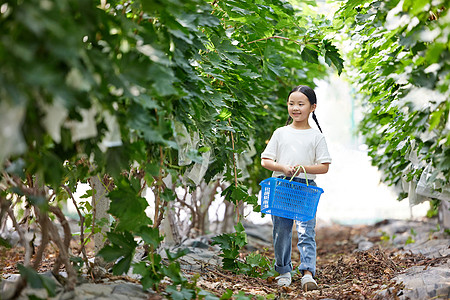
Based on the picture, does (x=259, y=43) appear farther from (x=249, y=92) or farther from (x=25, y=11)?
(x=25, y=11)

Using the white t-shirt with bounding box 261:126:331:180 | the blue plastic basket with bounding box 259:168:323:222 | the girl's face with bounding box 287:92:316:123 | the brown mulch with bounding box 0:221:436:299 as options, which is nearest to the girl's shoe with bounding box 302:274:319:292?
the brown mulch with bounding box 0:221:436:299

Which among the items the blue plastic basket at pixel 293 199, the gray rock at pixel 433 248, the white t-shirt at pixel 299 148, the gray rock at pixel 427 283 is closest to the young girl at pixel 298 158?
the white t-shirt at pixel 299 148

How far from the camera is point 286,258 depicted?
10.0 ft

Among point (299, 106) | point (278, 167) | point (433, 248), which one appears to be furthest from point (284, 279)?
point (433, 248)

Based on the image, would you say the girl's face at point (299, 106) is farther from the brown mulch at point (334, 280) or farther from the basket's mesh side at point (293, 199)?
the brown mulch at point (334, 280)

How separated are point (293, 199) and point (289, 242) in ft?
1.29

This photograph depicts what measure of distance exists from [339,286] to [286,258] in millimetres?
360

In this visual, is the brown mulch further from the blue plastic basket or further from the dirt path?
the blue plastic basket

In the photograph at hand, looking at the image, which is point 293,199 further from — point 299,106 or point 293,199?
point 299,106

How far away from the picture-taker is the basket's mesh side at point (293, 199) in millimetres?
2799

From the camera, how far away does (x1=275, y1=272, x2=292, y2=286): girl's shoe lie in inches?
115

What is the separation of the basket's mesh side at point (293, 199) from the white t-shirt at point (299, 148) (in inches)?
7.7

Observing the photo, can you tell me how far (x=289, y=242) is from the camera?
10.1ft

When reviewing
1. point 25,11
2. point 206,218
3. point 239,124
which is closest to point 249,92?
point 239,124
